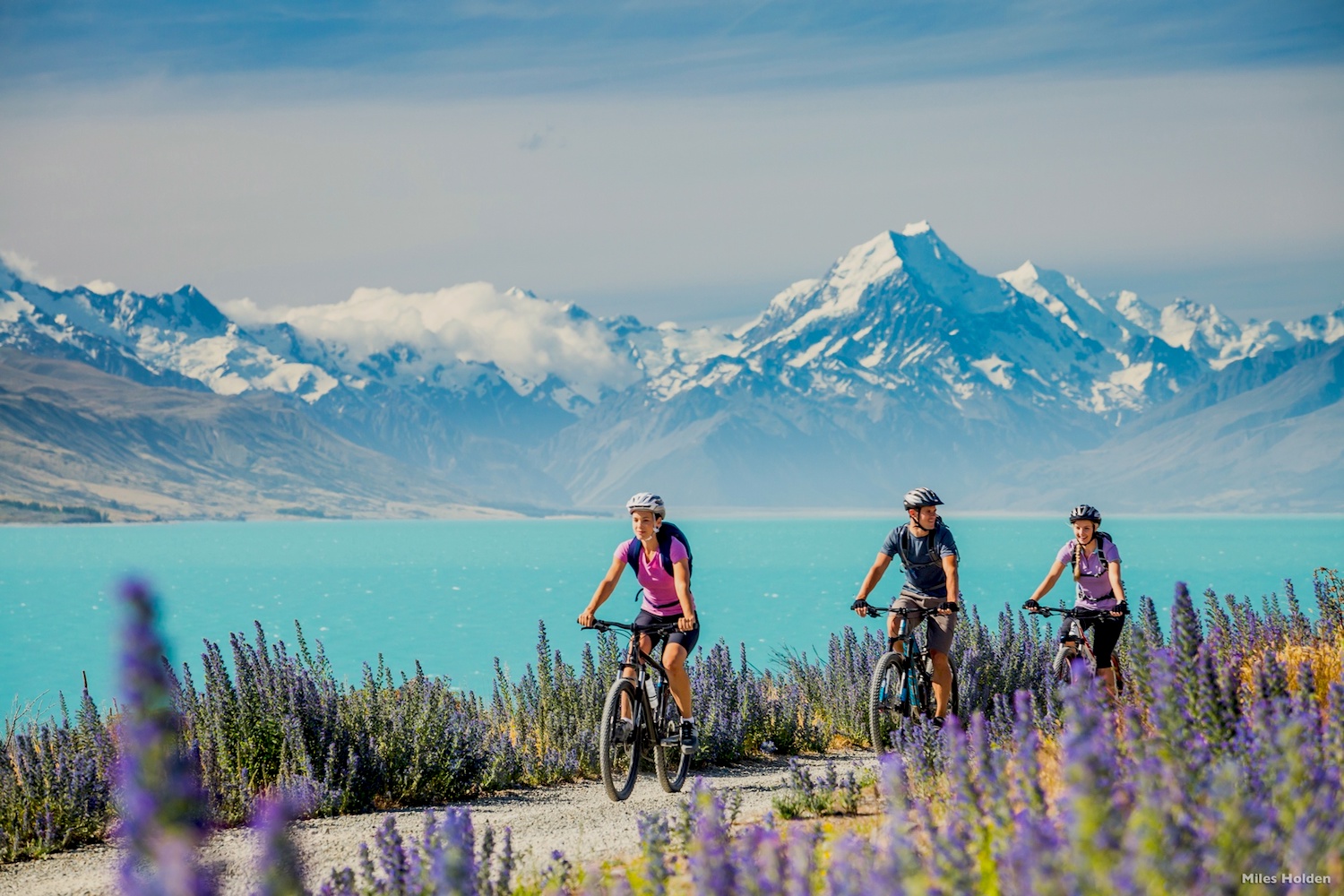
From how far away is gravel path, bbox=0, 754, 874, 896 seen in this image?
661cm

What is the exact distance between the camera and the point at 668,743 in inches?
354

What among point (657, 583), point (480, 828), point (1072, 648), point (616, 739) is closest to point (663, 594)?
point (657, 583)

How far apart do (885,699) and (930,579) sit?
40.1 inches

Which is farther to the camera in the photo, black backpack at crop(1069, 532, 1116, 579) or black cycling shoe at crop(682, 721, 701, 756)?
black backpack at crop(1069, 532, 1116, 579)

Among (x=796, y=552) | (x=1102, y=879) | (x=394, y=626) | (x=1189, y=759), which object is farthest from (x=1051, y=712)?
(x=796, y=552)

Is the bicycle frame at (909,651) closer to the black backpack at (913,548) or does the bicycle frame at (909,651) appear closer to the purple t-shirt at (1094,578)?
the black backpack at (913,548)

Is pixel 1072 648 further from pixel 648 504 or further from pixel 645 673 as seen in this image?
pixel 648 504

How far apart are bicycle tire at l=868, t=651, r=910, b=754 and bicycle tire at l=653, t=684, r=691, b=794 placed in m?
1.54

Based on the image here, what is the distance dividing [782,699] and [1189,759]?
7407 mm

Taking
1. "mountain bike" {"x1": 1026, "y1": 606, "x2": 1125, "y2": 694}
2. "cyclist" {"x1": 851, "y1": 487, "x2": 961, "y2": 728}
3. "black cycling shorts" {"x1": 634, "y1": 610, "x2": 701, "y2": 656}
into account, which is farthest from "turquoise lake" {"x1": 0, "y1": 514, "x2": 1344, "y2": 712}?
"black cycling shorts" {"x1": 634, "y1": 610, "x2": 701, "y2": 656}

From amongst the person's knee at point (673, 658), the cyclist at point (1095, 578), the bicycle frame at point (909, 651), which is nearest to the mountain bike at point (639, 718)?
the person's knee at point (673, 658)

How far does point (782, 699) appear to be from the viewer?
1191 cm

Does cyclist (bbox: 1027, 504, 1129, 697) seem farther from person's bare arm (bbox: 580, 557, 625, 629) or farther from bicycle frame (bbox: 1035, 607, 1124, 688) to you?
person's bare arm (bbox: 580, 557, 625, 629)

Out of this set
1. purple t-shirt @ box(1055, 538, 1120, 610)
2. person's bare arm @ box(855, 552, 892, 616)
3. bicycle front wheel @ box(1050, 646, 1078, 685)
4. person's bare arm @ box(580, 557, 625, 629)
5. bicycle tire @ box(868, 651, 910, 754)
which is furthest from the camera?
bicycle front wheel @ box(1050, 646, 1078, 685)
